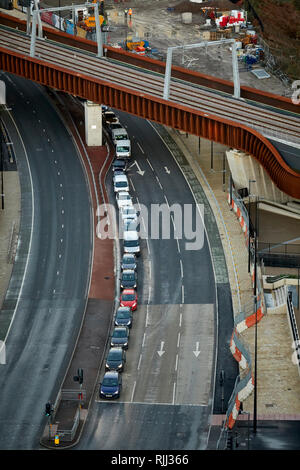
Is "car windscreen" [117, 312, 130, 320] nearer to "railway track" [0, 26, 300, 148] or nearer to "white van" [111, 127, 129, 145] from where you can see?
"railway track" [0, 26, 300, 148]

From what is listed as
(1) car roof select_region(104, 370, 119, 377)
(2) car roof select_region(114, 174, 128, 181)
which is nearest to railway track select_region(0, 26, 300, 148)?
(2) car roof select_region(114, 174, 128, 181)

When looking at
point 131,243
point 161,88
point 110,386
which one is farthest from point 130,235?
point 110,386

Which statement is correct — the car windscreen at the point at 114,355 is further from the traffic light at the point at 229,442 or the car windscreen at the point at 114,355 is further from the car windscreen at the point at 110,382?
the traffic light at the point at 229,442

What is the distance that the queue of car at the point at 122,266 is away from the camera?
126 metres

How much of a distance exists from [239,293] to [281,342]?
13.7 metres

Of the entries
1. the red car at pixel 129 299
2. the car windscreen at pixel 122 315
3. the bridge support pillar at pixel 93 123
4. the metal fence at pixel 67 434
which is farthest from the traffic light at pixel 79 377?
the bridge support pillar at pixel 93 123

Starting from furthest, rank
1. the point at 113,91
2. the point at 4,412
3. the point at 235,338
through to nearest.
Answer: the point at 113,91 → the point at 235,338 → the point at 4,412

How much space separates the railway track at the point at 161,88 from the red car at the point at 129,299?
32.0 meters

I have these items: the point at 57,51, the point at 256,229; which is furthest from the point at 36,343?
the point at 57,51

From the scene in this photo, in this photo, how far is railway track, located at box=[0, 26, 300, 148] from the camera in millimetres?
165750

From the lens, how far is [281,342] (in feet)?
429

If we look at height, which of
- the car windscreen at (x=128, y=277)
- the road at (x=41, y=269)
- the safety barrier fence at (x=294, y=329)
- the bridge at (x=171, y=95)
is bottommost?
the road at (x=41, y=269)

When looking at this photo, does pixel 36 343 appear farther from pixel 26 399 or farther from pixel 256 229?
pixel 256 229

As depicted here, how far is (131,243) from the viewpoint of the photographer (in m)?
153
